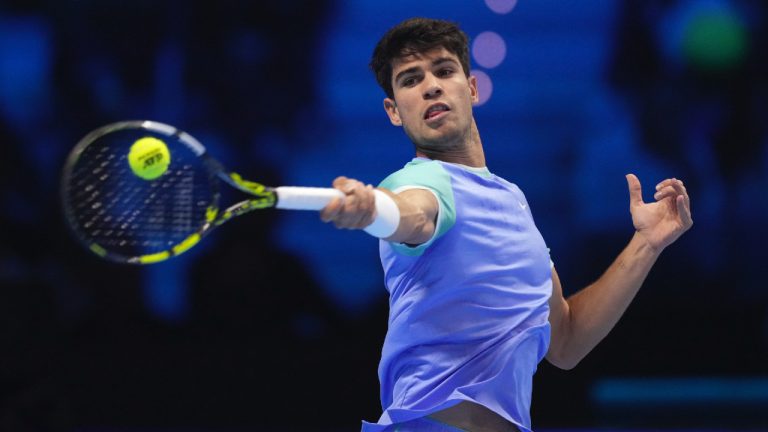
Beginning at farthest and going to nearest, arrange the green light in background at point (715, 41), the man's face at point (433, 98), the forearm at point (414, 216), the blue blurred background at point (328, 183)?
1. the green light in background at point (715, 41)
2. the blue blurred background at point (328, 183)
3. the man's face at point (433, 98)
4. the forearm at point (414, 216)

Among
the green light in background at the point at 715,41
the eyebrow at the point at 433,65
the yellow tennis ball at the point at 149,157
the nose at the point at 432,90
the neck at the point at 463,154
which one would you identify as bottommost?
the yellow tennis ball at the point at 149,157

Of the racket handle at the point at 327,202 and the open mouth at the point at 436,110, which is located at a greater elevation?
the open mouth at the point at 436,110

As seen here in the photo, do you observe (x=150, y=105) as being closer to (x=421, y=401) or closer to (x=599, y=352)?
(x=599, y=352)

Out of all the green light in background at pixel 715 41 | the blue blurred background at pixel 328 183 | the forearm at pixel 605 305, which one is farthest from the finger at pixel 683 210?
the green light in background at pixel 715 41

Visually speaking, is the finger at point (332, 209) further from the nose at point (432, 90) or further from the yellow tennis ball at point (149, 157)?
the nose at point (432, 90)

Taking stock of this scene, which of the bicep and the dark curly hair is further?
the bicep

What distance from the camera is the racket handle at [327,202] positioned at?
5.93 ft

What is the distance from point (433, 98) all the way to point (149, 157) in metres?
0.75

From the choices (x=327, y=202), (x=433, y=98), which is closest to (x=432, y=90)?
(x=433, y=98)

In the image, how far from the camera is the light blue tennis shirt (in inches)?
82.9

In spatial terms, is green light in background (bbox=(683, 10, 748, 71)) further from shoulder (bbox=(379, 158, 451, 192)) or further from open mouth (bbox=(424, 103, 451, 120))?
shoulder (bbox=(379, 158, 451, 192))

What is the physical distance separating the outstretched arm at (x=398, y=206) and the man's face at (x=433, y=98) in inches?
15.2

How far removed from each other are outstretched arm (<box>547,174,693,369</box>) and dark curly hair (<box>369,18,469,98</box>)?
2.22 ft

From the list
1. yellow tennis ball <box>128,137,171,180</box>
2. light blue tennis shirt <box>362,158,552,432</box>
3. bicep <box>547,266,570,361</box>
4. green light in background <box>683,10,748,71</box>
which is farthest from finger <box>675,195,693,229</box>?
green light in background <box>683,10,748,71</box>
